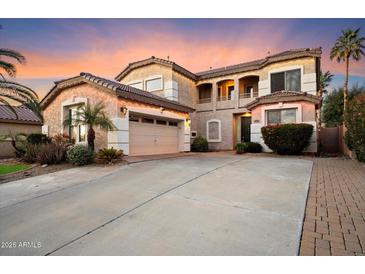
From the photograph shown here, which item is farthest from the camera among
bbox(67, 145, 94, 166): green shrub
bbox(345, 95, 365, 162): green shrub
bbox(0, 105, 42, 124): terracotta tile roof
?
bbox(0, 105, 42, 124): terracotta tile roof

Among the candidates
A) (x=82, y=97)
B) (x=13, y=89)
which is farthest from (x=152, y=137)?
(x=13, y=89)

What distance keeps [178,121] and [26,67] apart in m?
8.76

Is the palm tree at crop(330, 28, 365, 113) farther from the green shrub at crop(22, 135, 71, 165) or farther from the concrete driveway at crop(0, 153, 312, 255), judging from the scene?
the green shrub at crop(22, 135, 71, 165)

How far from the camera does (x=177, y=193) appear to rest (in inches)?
186

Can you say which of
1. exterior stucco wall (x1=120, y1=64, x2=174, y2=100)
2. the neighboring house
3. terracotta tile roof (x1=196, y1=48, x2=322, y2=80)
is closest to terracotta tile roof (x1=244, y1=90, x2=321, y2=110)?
terracotta tile roof (x1=196, y1=48, x2=322, y2=80)

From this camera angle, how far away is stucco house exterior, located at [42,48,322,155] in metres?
10.6

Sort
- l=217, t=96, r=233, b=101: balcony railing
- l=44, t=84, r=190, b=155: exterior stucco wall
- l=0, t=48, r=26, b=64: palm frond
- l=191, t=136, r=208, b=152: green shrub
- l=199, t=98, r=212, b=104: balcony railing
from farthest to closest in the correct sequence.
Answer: l=199, t=98, r=212, b=104: balcony railing, l=217, t=96, r=233, b=101: balcony railing, l=191, t=136, r=208, b=152: green shrub, l=44, t=84, r=190, b=155: exterior stucco wall, l=0, t=48, r=26, b=64: palm frond

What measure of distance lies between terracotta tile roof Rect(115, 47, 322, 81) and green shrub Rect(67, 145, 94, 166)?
9928 mm

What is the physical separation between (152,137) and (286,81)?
1039 centimetres

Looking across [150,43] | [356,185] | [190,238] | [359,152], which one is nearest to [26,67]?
[150,43]

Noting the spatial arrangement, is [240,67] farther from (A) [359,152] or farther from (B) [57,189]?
(B) [57,189]

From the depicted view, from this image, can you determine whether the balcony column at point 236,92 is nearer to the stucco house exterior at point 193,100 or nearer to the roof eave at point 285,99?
the stucco house exterior at point 193,100

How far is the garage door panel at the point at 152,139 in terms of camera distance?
431 inches

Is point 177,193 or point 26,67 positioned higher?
point 26,67
